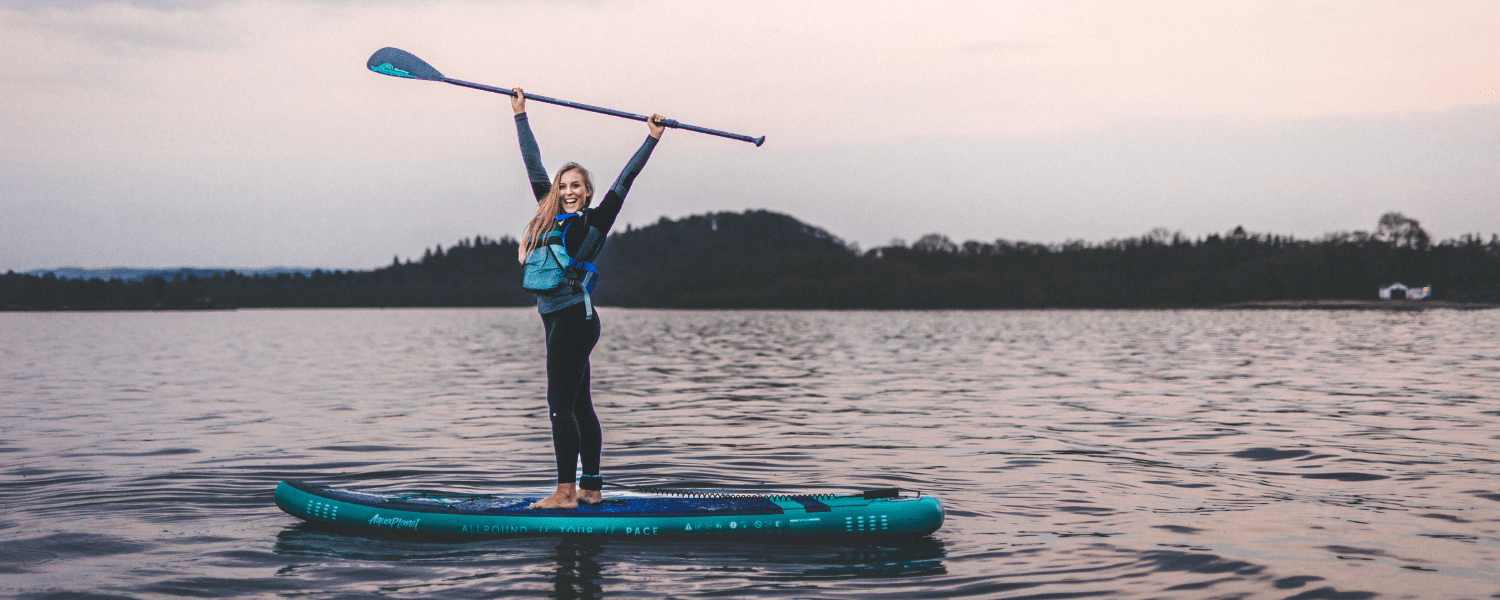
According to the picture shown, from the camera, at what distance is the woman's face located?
731cm

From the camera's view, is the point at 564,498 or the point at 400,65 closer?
the point at 564,498

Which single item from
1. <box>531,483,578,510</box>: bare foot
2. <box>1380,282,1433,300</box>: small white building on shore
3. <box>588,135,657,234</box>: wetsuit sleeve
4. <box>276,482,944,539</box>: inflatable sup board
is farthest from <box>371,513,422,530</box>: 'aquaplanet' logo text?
<box>1380,282,1433,300</box>: small white building on shore

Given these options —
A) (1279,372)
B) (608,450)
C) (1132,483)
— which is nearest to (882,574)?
(1132,483)

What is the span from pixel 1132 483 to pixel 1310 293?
532 ft

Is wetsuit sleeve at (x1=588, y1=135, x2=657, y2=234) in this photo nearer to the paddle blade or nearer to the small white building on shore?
the paddle blade

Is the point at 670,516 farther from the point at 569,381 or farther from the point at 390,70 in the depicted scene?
the point at 390,70

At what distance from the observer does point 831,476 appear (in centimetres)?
1084

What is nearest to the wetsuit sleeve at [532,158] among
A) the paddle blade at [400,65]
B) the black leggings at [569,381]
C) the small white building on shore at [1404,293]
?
the black leggings at [569,381]

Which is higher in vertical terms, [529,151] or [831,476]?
[529,151]

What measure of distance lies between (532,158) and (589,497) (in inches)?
96.7

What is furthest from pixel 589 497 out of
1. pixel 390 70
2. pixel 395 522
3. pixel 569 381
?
pixel 390 70

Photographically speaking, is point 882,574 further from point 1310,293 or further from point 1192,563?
point 1310,293

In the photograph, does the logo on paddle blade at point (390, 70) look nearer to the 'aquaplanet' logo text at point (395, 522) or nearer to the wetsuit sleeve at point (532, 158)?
the wetsuit sleeve at point (532, 158)

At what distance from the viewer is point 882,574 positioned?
263 inches
